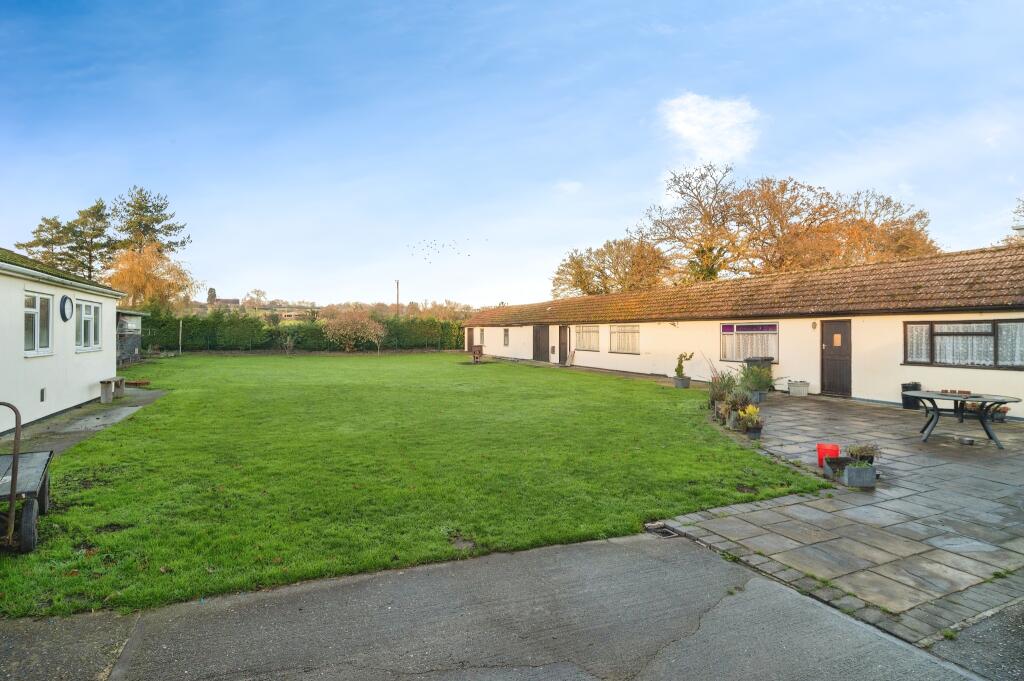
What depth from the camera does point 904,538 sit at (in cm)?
456

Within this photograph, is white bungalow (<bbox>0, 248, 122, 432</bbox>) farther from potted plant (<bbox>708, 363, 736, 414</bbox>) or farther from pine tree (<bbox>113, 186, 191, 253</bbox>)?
pine tree (<bbox>113, 186, 191, 253</bbox>)

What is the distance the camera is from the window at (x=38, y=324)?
9.88 m

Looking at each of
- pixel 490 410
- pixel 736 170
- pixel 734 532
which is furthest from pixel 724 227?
pixel 734 532

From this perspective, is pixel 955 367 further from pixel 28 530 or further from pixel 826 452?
pixel 28 530

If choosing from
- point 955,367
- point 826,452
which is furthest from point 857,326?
point 826,452

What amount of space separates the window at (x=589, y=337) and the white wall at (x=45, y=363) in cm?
1861

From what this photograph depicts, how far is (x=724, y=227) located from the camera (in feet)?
99.1

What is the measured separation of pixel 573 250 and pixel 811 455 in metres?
34.8

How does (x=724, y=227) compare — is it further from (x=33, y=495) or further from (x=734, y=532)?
(x=33, y=495)

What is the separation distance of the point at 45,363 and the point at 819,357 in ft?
61.6

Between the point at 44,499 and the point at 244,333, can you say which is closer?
the point at 44,499

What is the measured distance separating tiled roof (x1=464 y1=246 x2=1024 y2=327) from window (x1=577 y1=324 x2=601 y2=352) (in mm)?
1771

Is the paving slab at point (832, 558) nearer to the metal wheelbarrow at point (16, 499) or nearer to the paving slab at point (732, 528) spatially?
the paving slab at point (732, 528)

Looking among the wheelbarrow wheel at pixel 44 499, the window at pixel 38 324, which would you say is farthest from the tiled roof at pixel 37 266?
the wheelbarrow wheel at pixel 44 499
